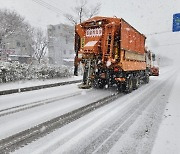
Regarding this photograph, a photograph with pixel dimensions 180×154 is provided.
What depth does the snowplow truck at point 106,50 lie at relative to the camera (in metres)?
10.8

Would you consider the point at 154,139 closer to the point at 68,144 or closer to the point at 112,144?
the point at 112,144

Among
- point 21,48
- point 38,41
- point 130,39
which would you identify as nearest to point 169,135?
point 130,39

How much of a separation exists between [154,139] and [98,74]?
23.6 ft

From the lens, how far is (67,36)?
6219 centimetres

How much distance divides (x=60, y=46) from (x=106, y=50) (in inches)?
2024

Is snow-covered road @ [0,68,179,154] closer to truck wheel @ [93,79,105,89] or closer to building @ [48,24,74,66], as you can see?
truck wheel @ [93,79,105,89]

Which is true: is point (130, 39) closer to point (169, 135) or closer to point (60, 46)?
point (169, 135)

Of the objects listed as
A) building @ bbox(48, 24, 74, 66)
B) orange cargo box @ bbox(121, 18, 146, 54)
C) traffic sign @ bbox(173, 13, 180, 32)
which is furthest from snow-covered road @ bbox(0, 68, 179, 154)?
building @ bbox(48, 24, 74, 66)

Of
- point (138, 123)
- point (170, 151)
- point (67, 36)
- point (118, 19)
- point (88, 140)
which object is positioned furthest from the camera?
point (67, 36)

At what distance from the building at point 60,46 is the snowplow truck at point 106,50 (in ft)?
150

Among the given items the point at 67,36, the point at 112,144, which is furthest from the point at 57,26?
the point at 112,144

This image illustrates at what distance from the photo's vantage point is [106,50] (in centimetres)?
1088

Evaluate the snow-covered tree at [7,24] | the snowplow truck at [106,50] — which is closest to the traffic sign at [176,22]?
the snowplow truck at [106,50]

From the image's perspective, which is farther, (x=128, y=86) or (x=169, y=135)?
(x=128, y=86)
